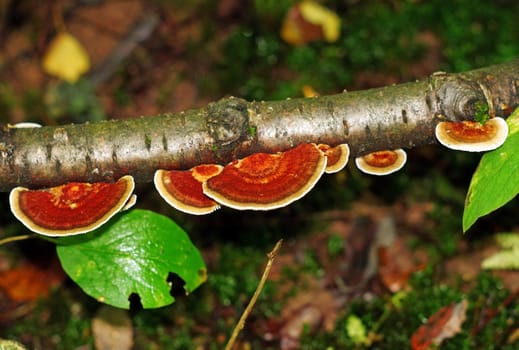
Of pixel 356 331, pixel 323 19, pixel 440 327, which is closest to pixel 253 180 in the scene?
pixel 356 331

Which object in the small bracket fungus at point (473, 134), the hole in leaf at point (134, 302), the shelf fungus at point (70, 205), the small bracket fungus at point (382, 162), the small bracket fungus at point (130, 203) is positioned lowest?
the hole in leaf at point (134, 302)

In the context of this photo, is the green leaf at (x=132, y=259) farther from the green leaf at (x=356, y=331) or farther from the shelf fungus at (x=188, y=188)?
the green leaf at (x=356, y=331)

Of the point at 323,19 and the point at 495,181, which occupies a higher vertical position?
the point at 495,181

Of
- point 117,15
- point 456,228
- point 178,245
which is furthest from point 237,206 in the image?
point 117,15

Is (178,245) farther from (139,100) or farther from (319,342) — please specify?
(139,100)

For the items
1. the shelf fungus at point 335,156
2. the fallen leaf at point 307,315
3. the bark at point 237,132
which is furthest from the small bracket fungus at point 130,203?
the fallen leaf at point 307,315

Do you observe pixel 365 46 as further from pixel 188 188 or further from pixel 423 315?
pixel 188 188
